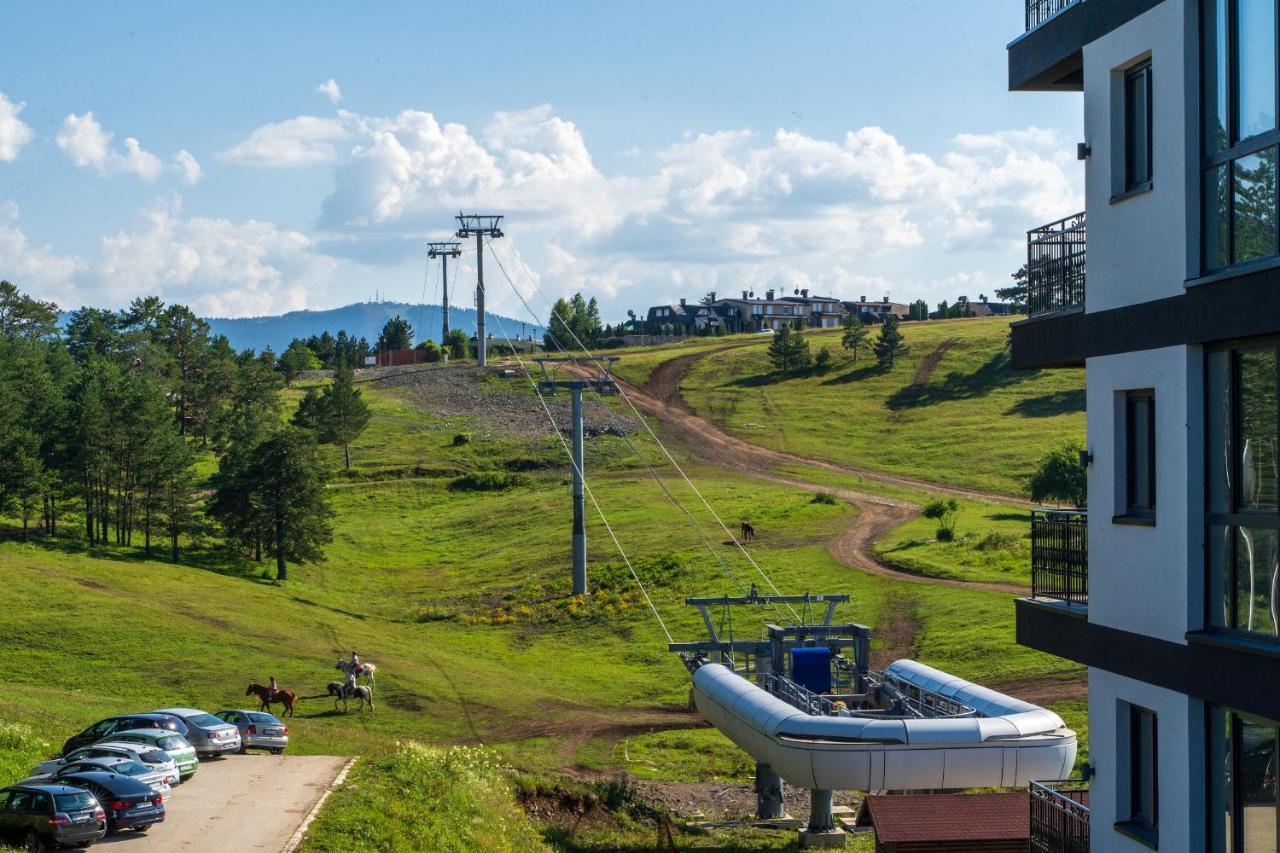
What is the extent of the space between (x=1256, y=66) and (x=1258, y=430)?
8.93 ft

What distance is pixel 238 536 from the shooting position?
73750mm

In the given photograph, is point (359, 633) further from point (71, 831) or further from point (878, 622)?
point (71, 831)

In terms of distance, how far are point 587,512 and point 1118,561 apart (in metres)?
→ 70.4

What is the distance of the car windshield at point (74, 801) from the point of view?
24.3 m

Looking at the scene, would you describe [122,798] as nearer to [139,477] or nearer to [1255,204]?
[1255,204]

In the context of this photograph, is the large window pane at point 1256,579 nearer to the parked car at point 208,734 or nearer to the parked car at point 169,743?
the parked car at point 169,743

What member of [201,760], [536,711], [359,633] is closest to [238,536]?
[359,633]

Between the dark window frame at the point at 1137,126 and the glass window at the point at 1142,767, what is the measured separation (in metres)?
4.79

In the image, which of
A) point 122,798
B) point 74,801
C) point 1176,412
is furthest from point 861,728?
point 1176,412

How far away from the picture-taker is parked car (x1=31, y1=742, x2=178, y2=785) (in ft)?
93.5

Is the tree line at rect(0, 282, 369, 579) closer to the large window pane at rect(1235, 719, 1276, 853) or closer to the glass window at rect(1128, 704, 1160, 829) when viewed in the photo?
the glass window at rect(1128, 704, 1160, 829)

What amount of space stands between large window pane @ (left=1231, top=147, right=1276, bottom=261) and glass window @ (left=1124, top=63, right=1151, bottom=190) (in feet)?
5.33

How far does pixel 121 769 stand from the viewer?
27.6m

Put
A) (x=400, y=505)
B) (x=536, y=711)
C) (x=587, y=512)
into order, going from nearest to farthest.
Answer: (x=536, y=711) → (x=587, y=512) → (x=400, y=505)
